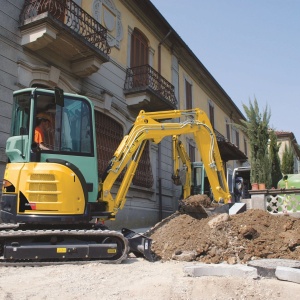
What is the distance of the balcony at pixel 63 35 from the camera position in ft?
29.3

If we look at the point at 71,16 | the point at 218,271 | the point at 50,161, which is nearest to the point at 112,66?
the point at 71,16

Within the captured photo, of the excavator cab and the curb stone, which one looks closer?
the curb stone

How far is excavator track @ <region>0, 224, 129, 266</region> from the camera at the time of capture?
5176 mm

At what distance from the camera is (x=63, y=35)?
934 centimetres

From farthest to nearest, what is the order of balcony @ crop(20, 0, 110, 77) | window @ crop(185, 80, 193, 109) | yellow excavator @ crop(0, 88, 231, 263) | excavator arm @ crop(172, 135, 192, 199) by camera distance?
window @ crop(185, 80, 193, 109), excavator arm @ crop(172, 135, 192, 199), balcony @ crop(20, 0, 110, 77), yellow excavator @ crop(0, 88, 231, 263)

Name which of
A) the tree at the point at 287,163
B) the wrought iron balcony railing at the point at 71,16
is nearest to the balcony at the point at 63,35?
the wrought iron balcony railing at the point at 71,16

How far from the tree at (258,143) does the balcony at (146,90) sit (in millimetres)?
3215

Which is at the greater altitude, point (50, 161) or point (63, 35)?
point (63, 35)

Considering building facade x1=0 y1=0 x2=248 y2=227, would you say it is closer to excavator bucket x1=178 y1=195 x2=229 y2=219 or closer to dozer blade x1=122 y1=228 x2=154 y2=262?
Answer: dozer blade x1=122 y1=228 x2=154 y2=262

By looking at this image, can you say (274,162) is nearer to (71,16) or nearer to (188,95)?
(188,95)

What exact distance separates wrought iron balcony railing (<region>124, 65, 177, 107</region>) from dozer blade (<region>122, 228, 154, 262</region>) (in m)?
7.63

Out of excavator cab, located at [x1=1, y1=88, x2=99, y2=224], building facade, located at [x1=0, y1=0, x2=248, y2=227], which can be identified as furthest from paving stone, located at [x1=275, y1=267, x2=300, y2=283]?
building facade, located at [x1=0, y1=0, x2=248, y2=227]

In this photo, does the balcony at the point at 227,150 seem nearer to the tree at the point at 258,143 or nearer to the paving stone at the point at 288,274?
the tree at the point at 258,143

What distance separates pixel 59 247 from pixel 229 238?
2986mm
